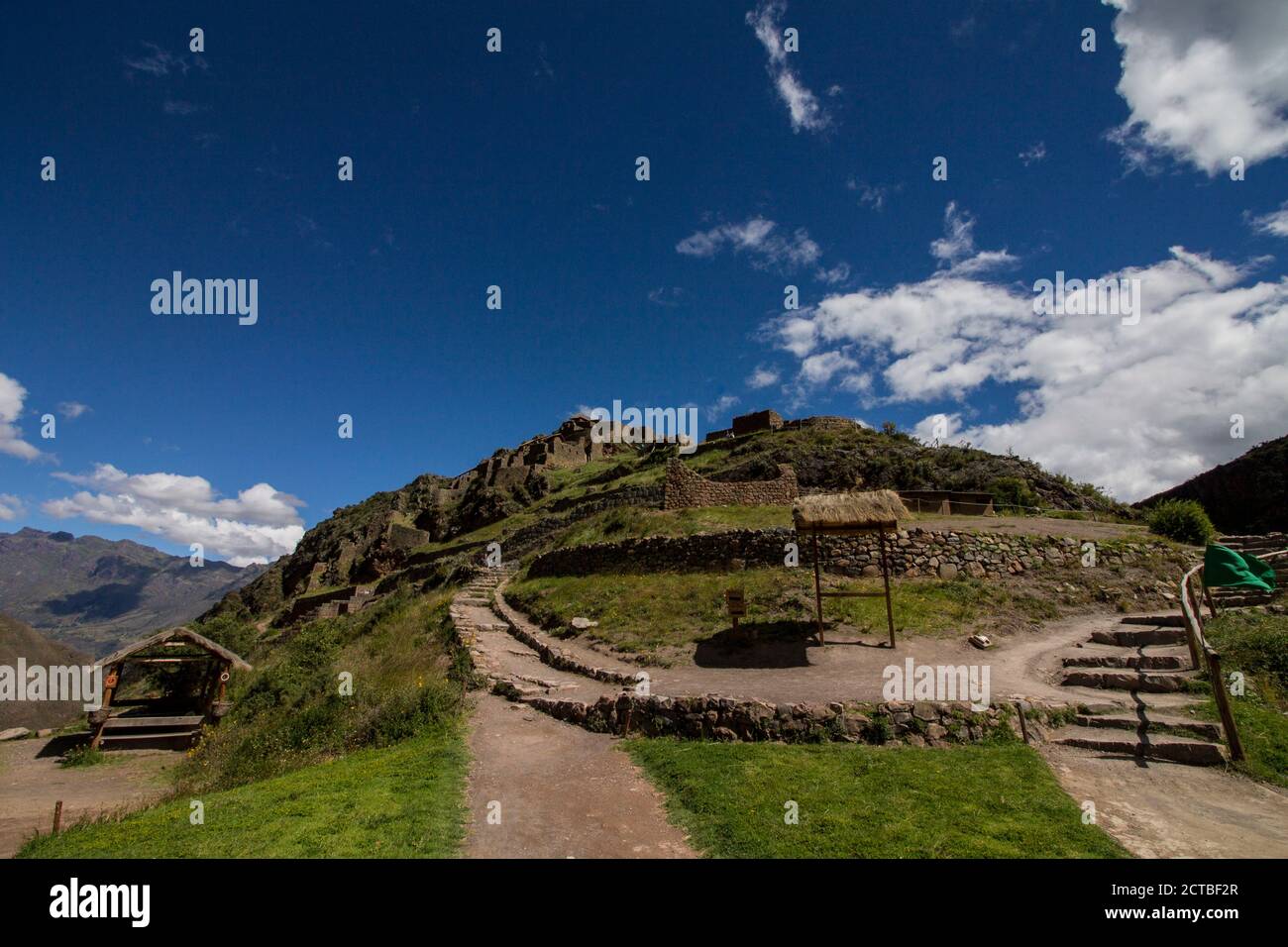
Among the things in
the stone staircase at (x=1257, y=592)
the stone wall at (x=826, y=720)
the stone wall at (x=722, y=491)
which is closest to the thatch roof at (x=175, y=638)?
the stone wall at (x=826, y=720)

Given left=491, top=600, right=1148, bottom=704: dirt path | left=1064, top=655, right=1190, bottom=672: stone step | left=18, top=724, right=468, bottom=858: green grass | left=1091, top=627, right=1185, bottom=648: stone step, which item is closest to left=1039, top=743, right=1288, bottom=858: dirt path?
left=491, top=600, right=1148, bottom=704: dirt path

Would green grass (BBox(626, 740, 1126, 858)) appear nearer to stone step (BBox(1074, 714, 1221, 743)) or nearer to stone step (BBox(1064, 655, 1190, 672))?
stone step (BBox(1074, 714, 1221, 743))

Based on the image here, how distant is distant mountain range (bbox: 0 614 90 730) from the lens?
18609 millimetres

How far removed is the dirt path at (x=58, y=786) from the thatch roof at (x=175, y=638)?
2570 millimetres

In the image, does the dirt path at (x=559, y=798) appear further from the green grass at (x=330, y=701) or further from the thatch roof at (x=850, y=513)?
the thatch roof at (x=850, y=513)

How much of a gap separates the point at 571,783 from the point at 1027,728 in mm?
6834

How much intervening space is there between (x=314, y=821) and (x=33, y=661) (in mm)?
23963

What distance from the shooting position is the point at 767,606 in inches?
621

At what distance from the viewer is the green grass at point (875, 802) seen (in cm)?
549

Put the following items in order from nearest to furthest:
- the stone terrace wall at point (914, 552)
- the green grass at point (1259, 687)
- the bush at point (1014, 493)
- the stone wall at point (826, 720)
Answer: the green grass at point (1259, 687) → the stone wall at point (826, 720) → the stone terrace wall at point (914, 552) → the bush at point (1014, 493)

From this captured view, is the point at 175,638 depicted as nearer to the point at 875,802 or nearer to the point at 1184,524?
the point at 875,802

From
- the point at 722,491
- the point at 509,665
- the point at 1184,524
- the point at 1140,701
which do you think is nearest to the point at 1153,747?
the point at 1140,701
